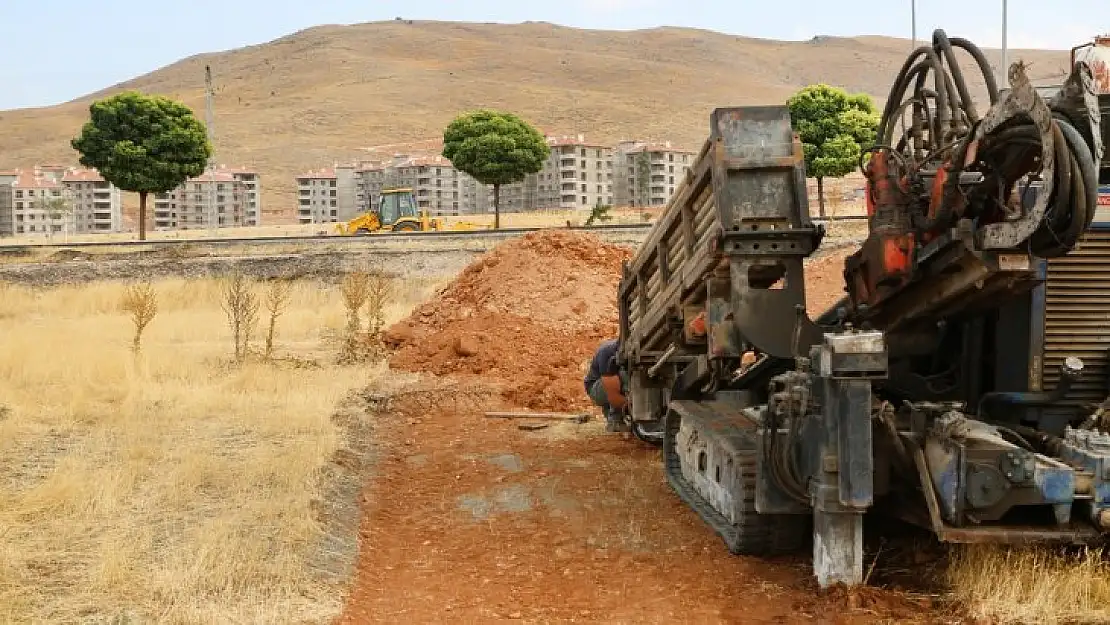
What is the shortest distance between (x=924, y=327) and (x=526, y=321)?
1173 cm

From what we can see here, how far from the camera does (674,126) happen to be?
143 metres

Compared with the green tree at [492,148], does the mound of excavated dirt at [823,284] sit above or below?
below

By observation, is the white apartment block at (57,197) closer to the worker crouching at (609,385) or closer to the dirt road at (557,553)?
the worker crouching at (609,385)

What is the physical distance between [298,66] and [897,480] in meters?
195

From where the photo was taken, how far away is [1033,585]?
19.4ft

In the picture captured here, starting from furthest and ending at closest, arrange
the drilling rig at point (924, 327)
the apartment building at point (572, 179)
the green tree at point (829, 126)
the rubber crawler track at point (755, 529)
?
1. the apartment building at point (572, 179)
2. the green tree at point (829, 126)
3. the rubber crawler track at point (755, 529)
4. the drilling rig at point (924, 327)

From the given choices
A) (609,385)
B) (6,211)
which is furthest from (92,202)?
(609,385)

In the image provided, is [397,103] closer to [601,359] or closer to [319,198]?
[319,198]

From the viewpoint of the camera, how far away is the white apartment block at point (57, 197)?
99062mm

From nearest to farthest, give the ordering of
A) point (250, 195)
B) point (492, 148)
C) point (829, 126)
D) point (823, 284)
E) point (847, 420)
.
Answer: point (847, 420), point (823, 284), point (829, 126), point (492, 148), point (250, 195)

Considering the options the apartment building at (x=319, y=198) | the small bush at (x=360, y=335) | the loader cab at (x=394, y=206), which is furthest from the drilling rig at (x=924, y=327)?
the apartment building at (x=319, y=198)

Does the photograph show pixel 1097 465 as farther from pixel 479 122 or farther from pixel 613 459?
pixel 479 122

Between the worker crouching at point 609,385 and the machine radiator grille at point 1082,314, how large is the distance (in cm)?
532

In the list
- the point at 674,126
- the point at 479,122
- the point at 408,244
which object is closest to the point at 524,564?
the point at 408,244
